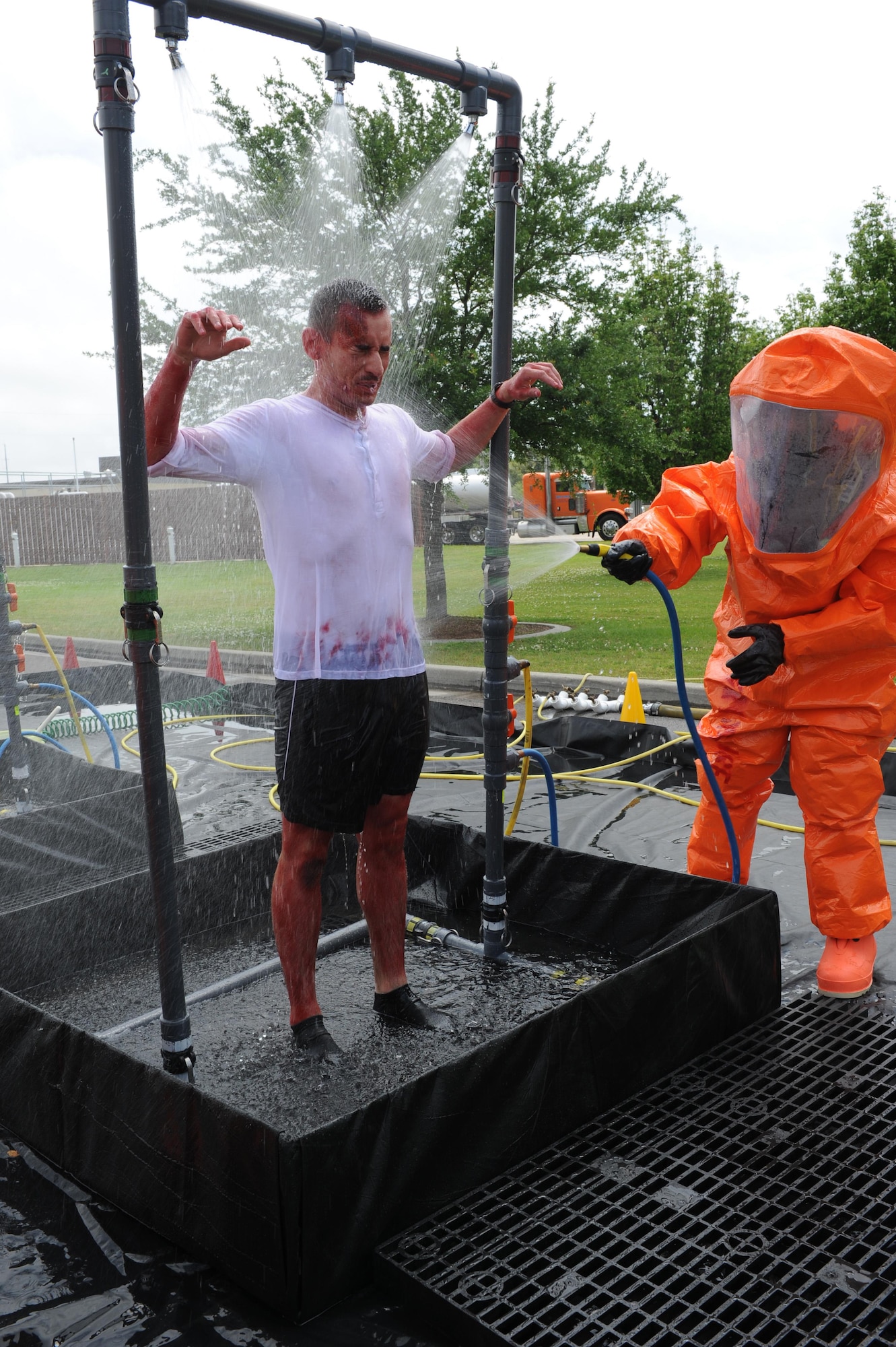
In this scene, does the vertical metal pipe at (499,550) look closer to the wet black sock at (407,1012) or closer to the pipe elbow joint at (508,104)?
the pipe elbow joint at (508,104)

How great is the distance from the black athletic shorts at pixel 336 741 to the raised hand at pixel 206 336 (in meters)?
0.72

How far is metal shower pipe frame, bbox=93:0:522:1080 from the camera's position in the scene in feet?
6.21

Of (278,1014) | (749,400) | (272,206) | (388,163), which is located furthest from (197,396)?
(388,163)

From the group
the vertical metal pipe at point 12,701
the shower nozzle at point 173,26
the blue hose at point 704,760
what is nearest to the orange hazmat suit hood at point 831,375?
the blue hose at point 704,760

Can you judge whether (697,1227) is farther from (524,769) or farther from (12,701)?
(12,701)

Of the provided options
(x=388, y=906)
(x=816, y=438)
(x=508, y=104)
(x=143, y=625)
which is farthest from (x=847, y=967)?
(x=508, y=104)

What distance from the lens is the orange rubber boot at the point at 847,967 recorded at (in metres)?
2.73

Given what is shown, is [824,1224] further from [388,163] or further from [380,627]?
[388,163]

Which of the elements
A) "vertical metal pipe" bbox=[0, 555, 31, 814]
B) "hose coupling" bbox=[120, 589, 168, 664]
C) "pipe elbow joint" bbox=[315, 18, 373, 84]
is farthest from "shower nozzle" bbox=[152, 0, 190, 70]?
"vertical metal pipe" bbox=[0, 555, 31, 814]

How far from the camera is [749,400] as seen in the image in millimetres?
2688

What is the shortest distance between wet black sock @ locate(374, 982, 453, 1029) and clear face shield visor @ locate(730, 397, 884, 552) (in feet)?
4.85

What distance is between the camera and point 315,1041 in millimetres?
2385

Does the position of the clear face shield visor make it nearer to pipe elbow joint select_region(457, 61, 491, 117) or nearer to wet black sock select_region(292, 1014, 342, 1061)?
pipe elbow joint select_region(457, 61, 491, 117)

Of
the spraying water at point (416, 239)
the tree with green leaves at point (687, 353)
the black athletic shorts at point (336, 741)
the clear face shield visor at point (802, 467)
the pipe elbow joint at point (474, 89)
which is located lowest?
the black athletic shorts at point (336, 741)
